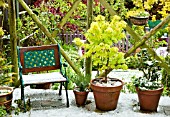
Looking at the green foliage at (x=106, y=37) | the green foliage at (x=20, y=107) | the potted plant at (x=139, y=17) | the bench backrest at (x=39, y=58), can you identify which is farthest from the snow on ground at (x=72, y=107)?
the potted plant at (x=139, y=17)

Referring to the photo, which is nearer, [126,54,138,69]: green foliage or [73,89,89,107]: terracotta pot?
[73,89,89,107]: terracotta pot

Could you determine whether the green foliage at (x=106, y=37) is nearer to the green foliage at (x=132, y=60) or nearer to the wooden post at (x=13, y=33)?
the green foliage at (x=132, y=60)

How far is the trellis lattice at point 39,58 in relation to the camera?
4340mm

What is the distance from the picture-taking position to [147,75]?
4312 mm

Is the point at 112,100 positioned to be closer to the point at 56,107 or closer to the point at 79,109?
the point at 79,109

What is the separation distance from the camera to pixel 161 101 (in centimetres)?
439

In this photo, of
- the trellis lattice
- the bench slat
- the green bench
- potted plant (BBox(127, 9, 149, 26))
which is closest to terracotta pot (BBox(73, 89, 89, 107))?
the green bench

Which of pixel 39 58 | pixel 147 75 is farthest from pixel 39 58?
pixel 147 75

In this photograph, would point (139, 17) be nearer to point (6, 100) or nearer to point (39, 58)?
point (39, 58)

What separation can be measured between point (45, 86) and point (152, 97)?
1730mm

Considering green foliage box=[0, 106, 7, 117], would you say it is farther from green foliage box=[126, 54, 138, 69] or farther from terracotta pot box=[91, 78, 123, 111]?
green foliage box=[126, 54, 138, 69]

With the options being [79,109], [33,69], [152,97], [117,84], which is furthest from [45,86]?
[152,97]

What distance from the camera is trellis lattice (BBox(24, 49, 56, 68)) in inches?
171

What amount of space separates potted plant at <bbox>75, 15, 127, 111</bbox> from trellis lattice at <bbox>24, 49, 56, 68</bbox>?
0.58 metres
